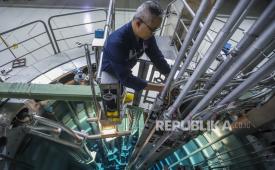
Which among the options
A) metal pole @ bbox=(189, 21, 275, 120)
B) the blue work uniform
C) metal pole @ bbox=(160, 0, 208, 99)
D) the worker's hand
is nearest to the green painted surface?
the blue work uniform

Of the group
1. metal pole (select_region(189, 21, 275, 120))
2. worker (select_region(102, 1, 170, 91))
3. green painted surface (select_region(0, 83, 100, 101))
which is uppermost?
worker (select_region(102, 1, 170, 91))

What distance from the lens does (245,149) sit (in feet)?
10.9

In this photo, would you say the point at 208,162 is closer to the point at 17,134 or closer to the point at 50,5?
the point at 17,134

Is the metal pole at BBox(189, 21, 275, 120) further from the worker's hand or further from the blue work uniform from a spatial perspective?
the blue work uniform

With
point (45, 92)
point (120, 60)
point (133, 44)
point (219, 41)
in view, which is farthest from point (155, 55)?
point (45, 92)

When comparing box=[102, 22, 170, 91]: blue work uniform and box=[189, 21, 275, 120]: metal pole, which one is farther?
box=[102, 22, 170, 91]: blue work uniform

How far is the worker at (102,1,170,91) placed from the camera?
182 centimetres

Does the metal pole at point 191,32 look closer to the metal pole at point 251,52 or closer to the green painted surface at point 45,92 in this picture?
the metal pole at point 251,52

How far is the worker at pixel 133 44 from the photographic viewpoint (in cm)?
182

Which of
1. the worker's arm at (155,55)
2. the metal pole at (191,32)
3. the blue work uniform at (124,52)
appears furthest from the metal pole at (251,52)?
the worker's arm at (155,55)

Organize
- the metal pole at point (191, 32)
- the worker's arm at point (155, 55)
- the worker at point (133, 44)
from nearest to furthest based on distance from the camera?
the metal pole at point (191, 32), the worker at point (133, 44), the worker's arm at point (155, 55)

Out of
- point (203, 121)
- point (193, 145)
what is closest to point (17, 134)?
point (203, 121)

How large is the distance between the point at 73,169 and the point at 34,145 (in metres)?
1.40

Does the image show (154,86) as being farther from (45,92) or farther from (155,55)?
(45,92)
